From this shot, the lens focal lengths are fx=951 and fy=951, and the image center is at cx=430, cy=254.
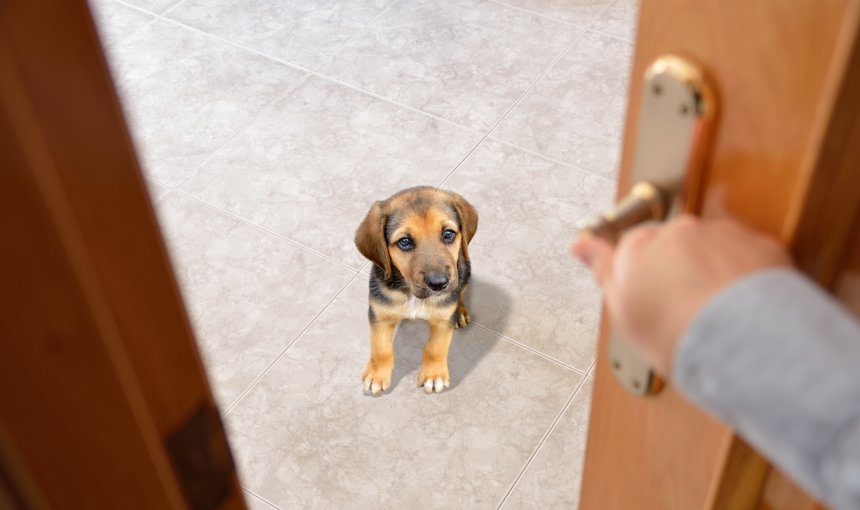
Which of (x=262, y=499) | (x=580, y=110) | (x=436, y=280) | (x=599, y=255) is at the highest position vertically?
(x=599, y=255)

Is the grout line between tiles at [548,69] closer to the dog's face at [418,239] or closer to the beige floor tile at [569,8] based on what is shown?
the beige floor tile at [569,8]

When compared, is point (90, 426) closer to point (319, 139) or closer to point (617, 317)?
point (617, 317)

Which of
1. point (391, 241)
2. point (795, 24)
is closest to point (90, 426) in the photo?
point (795, 24)

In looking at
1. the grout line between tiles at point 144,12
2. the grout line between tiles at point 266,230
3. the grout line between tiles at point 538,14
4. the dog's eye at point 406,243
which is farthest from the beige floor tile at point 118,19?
the dog's eye at point 406,243

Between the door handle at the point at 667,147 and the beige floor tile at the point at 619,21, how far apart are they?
2.23 m

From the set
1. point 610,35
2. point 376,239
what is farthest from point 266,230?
point 610,35

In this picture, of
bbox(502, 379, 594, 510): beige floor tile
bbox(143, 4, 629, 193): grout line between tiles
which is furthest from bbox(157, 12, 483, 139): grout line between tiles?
bbox(502, 379, 594, 510): beige floor tile

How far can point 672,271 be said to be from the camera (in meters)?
0.49

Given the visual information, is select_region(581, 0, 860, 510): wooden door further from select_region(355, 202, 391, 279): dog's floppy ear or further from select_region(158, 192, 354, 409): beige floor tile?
select_region(158, 192, 354, 409): beige floor tile

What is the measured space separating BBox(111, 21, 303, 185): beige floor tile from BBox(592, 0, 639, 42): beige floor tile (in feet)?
2.91

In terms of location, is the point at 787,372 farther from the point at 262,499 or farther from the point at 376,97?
the point at 376,97

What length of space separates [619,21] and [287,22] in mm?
970

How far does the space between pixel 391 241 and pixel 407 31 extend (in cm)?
116

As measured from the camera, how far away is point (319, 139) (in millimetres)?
2418
